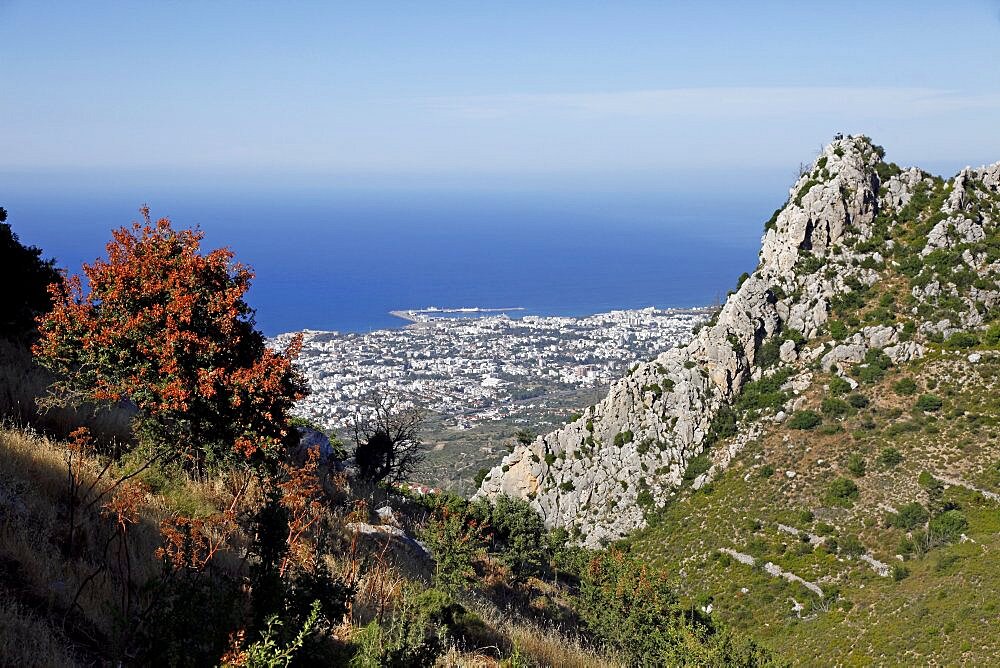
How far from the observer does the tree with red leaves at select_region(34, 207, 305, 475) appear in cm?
738

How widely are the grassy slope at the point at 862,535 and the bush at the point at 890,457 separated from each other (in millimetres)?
214

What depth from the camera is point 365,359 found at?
359 ft

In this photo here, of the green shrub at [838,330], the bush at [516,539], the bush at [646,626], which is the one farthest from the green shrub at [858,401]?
the bush at [516,539]

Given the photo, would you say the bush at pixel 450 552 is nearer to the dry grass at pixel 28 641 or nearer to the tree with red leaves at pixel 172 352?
the tree with red leaves at pixel 172 352

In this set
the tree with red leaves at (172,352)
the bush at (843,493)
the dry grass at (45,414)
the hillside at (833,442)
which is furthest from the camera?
the bush at (843,493)

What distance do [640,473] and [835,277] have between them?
16525mm

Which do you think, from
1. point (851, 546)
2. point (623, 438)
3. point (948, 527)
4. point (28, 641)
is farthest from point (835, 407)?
point (28, 641)

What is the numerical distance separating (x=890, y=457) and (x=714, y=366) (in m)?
10.9

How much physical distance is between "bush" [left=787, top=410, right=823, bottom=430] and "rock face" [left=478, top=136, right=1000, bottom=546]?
3659 millimetres

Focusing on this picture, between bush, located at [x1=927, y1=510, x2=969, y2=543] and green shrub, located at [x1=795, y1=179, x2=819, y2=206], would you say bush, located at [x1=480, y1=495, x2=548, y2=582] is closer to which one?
bush, located at [x1=927, y1=510, x2=969, y2=543]

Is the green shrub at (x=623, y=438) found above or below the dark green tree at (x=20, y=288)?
below

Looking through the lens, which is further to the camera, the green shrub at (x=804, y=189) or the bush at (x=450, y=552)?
the green shrub at (x=804, y=189)

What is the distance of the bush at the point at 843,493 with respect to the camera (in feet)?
91.0

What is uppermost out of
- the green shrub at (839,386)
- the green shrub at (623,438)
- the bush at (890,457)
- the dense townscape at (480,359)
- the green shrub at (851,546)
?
the green shrub at (839,386)
